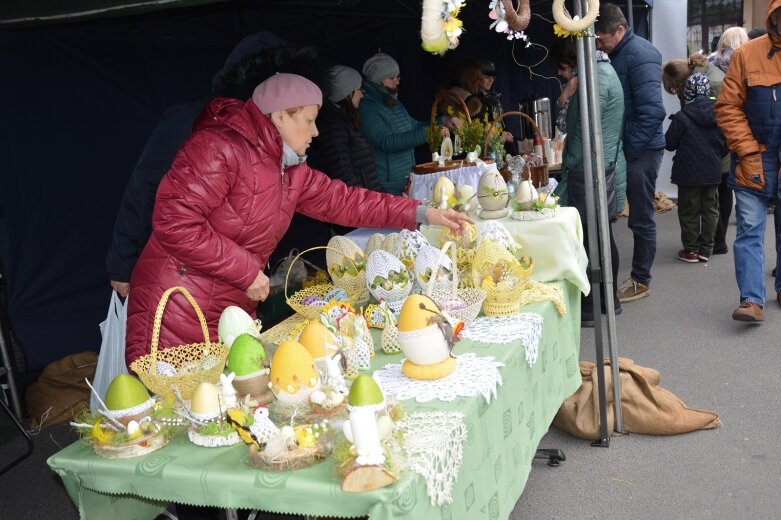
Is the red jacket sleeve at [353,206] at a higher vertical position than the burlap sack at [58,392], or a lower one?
higher

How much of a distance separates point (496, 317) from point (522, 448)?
1.32 feet

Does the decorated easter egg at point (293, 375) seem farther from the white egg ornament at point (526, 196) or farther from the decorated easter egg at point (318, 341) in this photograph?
the white egg ornament at point (526, 196)

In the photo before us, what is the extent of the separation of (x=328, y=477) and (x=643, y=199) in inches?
153

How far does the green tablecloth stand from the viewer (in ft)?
4.19

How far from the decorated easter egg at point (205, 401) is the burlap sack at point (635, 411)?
72.6 inches

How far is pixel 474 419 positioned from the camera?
5.24 feet

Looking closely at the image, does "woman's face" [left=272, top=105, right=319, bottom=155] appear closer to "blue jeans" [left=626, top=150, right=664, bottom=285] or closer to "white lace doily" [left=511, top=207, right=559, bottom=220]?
"white lace doily" [left=511, top=207, right=559, bottom=220]

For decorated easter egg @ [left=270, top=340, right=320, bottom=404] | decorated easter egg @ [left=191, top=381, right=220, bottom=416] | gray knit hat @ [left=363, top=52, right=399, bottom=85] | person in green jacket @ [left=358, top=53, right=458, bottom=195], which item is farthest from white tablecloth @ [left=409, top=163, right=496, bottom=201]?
decorated easter egg @ [left=191, top=381, right=220, bottom=416]

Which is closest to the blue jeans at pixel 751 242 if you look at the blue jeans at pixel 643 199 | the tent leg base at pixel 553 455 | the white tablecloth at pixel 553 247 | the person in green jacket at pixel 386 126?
the blue jeans at pixel 643 199

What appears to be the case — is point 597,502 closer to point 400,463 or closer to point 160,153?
point 400,463

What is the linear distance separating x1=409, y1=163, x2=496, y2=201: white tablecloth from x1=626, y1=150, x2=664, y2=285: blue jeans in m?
1.11

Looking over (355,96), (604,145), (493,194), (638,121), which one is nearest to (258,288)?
(493,194)

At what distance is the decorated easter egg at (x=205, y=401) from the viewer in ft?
4.93

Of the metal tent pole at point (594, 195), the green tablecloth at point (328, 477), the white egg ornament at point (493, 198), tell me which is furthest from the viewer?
the white egg ornament at point (493, 198)
